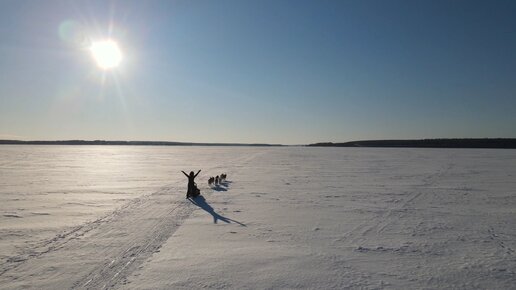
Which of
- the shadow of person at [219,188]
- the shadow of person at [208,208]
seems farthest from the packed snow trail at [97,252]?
the shadow of person at [219,188]

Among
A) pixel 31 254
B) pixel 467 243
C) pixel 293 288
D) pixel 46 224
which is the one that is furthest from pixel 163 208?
pixel 467 243

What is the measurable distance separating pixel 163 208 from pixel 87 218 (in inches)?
76.6

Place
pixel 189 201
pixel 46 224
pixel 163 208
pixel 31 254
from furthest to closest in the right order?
pixel 189 201, pixel 163 208, pixel 46 224, pixel 31 254

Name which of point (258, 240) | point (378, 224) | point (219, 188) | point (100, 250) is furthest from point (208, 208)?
point (378, 224)

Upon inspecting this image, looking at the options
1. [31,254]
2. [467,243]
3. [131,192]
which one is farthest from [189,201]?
[467,243]

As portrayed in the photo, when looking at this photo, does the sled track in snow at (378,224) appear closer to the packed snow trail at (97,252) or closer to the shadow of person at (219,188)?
the packed snow trail at (97,252)

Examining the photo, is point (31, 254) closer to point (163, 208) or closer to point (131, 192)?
point (163, 208)

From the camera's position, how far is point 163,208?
32.4 ft

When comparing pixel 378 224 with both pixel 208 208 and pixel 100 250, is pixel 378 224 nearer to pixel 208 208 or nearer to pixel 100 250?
pixel 208 208

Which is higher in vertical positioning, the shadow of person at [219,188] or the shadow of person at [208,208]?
the shadow of person at [219,188]

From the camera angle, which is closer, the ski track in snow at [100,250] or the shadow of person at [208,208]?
the ski track in snow at [100,250]

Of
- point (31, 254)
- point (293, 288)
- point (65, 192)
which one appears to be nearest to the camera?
point (293, 288)

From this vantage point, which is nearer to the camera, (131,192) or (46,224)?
(46,224)

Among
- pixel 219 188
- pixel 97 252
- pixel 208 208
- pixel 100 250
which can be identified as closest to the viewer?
pixel 97 252
